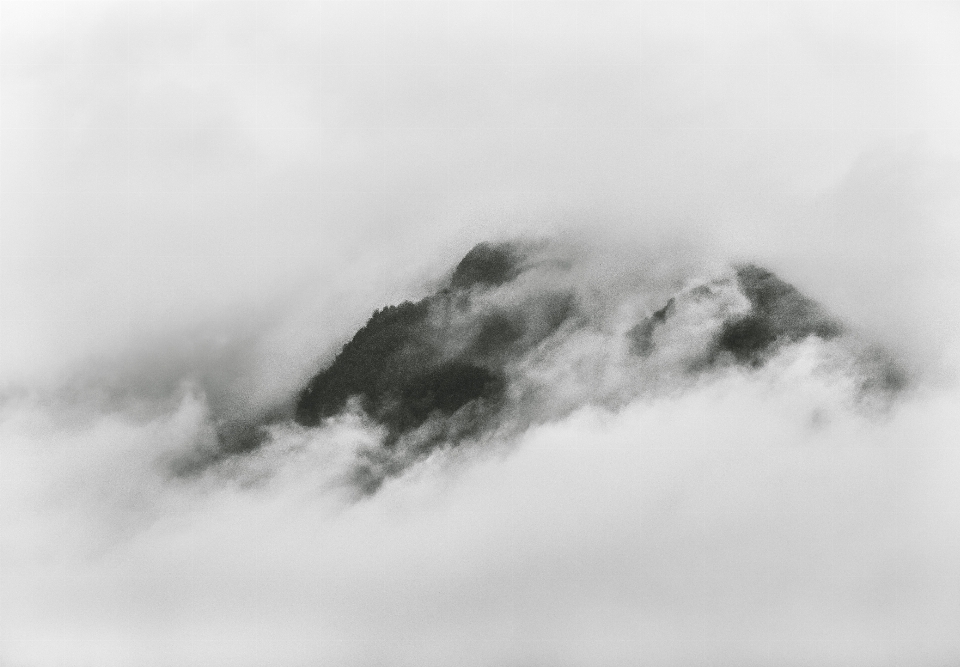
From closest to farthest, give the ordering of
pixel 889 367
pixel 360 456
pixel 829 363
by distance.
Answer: pixel 889 367, pixel 829 363, pixel 360 456

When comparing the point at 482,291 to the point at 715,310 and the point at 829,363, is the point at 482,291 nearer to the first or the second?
the point at 715,310

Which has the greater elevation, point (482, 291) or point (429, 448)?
point (482, 291)

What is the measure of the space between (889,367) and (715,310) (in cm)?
1775

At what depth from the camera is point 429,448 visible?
400 feet

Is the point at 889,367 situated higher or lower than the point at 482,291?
lower

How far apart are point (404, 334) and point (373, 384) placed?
7.27 m

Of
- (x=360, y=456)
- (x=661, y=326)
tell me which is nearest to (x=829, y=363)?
(x=661, y=326)

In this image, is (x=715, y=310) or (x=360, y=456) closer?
(x=715, y=310)

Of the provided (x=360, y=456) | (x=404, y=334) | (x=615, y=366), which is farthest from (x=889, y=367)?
(x=360, y=456)

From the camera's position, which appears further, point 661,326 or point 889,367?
point 661,326

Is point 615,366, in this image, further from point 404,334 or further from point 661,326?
point 404,334

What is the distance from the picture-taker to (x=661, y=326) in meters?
117

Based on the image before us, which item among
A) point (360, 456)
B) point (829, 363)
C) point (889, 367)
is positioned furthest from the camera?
point (360, 456)

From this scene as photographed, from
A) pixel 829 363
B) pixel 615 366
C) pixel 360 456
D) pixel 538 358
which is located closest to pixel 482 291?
pixel 538 358
